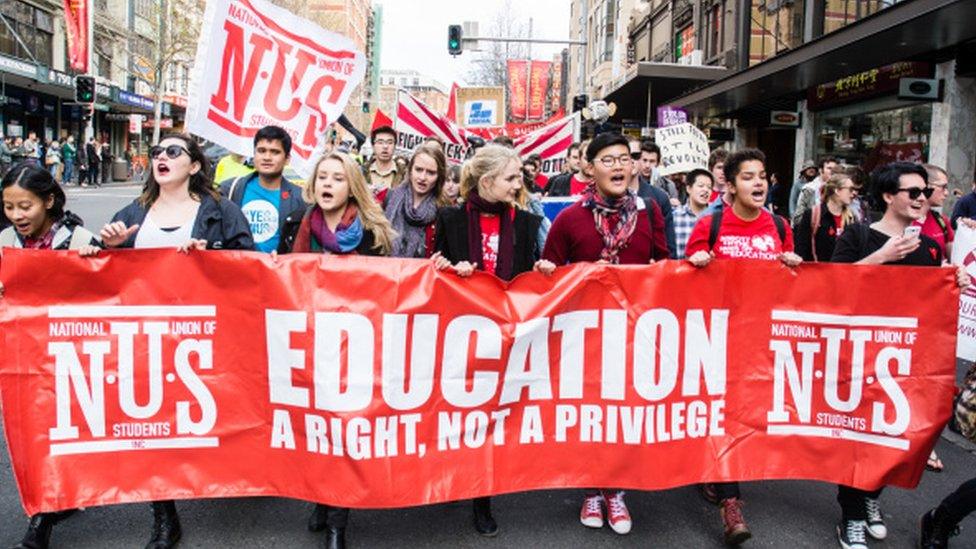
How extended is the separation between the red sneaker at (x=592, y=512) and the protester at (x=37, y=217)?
249 centimetres

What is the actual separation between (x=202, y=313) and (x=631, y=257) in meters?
2.15

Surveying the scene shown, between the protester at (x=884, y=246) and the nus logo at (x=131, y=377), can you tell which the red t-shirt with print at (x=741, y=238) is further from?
the nus logo at (x=131, y=377)

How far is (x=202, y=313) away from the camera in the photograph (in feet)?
12.3

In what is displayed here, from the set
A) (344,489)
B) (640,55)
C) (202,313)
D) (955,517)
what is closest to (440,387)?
(344,489)

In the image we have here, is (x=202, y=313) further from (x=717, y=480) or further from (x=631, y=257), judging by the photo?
(x=717, y=480)

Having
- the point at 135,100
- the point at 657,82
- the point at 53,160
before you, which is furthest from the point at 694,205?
the point at 135,100

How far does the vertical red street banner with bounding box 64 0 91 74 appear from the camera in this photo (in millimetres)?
31500

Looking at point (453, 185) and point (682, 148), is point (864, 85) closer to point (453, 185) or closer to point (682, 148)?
point (682, 148)

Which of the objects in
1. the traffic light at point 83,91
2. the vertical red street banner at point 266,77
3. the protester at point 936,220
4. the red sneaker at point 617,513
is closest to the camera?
the red sneaker at point 617,513

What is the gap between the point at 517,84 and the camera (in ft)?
123

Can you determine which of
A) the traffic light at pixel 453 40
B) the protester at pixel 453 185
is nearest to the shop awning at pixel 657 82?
the traffic light at pixel 453 40

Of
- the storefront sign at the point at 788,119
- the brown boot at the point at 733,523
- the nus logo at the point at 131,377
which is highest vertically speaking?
the storefront sign at the point at 788,119

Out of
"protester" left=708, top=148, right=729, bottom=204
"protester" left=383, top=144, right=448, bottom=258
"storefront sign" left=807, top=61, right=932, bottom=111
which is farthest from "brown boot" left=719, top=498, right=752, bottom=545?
"storefront sign" left=807, top=61, right=932, bottom=111

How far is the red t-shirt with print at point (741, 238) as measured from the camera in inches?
171
